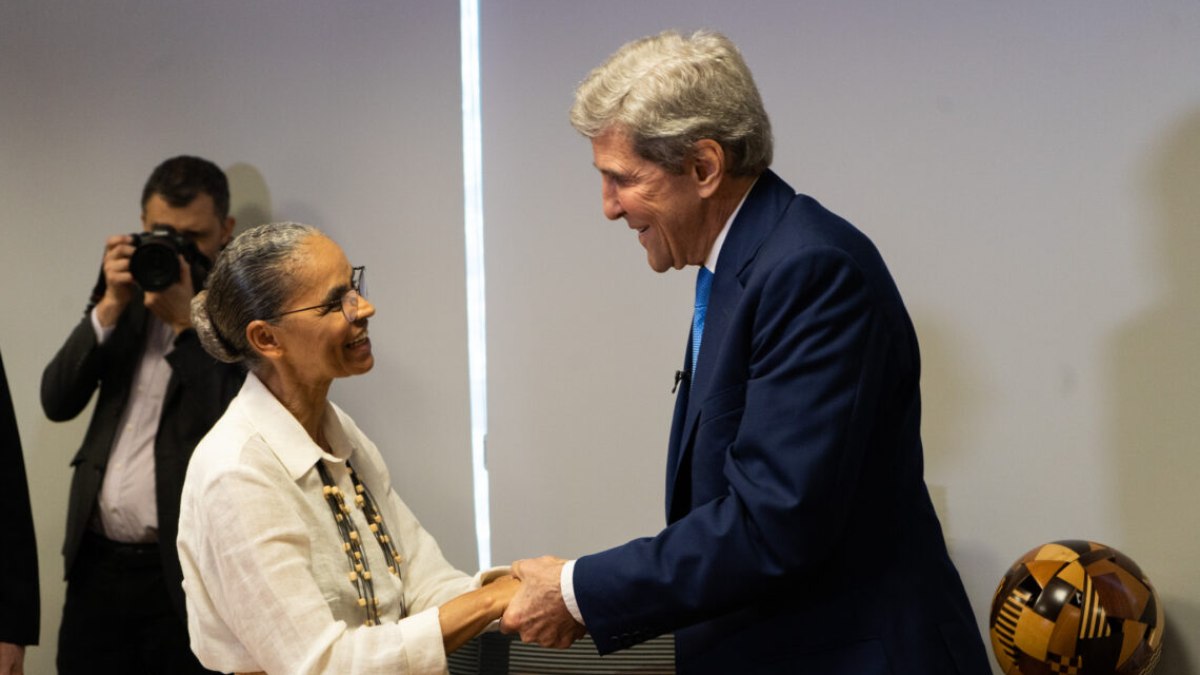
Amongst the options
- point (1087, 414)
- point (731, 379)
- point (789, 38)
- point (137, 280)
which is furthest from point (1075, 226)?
point (137, 280)

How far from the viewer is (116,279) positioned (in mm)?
3176

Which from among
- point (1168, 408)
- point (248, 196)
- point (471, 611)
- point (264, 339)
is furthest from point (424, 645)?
point (248, 196)

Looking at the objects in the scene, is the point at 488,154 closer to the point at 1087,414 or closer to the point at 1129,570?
the point at 1087,414

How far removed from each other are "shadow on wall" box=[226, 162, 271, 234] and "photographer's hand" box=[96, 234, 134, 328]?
1.81 ft

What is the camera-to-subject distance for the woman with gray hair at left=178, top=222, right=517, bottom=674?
6.11 ft

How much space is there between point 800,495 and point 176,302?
2.04 metres

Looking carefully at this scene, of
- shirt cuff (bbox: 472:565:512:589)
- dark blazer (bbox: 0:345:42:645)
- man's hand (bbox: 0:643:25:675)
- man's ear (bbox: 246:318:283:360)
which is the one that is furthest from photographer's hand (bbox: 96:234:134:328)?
shirt cuff (bbox: 472:565:512:589)

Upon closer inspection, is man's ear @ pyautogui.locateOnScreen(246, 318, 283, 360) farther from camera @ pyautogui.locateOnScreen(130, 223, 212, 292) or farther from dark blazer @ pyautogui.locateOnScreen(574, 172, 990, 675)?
camera @ pyautogui.locateOnScreen(130, 223, 212, 292)

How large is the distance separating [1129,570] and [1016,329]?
598 mm

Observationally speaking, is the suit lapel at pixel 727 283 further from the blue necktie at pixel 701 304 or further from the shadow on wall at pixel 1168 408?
the shadow on wall at pixel 1168 408

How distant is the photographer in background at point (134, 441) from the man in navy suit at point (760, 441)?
1468 millimetres

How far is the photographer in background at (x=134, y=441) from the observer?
121 inches

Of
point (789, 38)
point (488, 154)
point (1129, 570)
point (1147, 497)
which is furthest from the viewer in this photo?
point (488, 154)

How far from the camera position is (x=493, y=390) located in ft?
11.6
